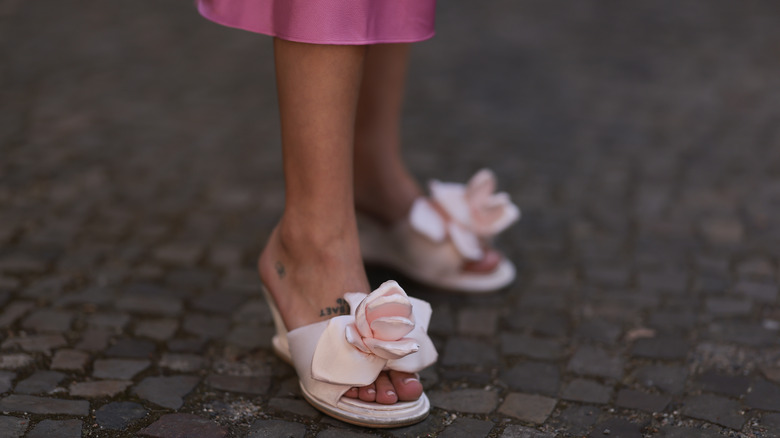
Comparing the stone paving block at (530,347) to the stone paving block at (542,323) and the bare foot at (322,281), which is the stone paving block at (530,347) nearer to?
the stone paving block at (542,323)

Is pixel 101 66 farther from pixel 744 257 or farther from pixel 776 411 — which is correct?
pixel 776 411

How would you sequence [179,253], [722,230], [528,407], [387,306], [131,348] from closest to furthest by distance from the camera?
1. [387,306]
2. [528,407]
3. [131,348]
4. [179,253]
5. [722,230]

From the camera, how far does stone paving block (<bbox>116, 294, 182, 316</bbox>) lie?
235 cm

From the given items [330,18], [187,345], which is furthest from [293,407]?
[330,18]

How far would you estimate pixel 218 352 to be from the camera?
2.16 m

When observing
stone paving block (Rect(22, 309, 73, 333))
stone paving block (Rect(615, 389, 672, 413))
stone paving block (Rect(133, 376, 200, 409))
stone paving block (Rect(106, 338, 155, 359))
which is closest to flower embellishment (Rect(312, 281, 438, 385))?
stone paving block (Rect(133, 376, 200, 409))

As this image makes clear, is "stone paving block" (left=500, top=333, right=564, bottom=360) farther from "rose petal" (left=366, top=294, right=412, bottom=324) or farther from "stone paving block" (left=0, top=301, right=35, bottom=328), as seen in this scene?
"stone paving block" (left=0, top=301, right=35, bottom=328)

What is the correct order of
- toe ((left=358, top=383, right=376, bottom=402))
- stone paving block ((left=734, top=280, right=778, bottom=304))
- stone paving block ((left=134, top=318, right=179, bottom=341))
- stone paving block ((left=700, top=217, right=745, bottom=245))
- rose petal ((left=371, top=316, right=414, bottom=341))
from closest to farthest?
rose petal ((left=371, top=316, right=414, bottom=341)) < toe ((left=358, top=383, right=376, bottom=402)) < stone paving block ((left=134, top=318, right=179, bottom=341)) < stone paving block ((left=734, top=280, right=778, bottom=304)) < stone paving block ((left=700, top=217, right=745, bottom=245))

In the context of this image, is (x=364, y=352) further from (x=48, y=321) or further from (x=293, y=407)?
(x=48, y=321)

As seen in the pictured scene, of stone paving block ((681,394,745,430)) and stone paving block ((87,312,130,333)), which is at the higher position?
stone paving block ((681,394,745,430))

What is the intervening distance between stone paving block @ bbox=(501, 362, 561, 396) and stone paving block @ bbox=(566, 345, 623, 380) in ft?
0.19

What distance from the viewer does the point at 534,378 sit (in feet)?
6.81

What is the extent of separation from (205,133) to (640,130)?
1945mm

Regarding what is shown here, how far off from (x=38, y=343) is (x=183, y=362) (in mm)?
377
